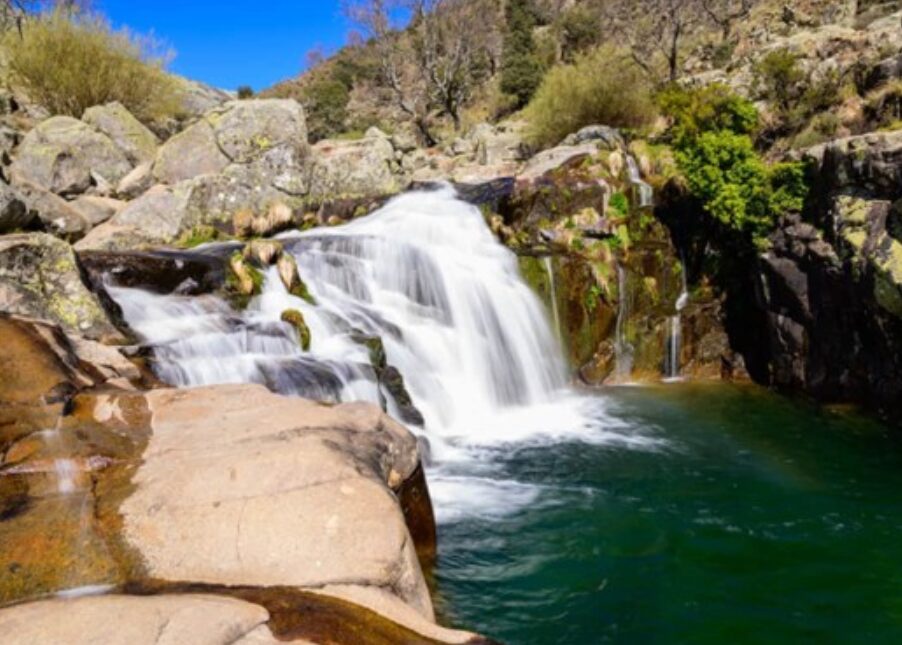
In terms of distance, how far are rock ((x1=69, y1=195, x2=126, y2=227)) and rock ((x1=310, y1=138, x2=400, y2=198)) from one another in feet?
17.1

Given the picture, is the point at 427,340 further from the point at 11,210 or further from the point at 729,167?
the point at 729,167

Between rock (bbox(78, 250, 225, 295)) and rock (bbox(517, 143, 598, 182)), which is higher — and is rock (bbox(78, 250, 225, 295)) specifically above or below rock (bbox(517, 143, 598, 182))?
below

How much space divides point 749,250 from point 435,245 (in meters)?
7.05

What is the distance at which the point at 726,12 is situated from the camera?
132 feet

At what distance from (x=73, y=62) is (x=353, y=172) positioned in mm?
11112

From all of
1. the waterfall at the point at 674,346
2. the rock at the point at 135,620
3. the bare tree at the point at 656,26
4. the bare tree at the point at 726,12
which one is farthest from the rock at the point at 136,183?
the bare tree at the point at 726,12

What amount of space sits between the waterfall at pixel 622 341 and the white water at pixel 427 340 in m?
1.42

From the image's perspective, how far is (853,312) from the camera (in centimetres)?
1202

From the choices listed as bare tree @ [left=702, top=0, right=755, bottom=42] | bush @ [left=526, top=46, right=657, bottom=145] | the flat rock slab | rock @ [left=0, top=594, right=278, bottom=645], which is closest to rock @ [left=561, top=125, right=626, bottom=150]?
bush @ [left=526, top=46, right=657, bottom=145]

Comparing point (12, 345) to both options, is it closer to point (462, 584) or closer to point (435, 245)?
point (462, 584)

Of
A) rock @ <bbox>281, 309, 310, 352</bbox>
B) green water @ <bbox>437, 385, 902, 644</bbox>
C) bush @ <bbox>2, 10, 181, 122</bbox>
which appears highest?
bush @ <bbox>2, 10, 181, 122</bbox>

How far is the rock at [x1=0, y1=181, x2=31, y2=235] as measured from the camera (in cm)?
1159

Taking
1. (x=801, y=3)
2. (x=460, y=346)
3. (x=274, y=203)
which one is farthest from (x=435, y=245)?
(x=801, y=3)

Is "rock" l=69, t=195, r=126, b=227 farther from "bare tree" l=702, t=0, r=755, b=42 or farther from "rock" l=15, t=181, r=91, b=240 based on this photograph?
"bare tree" l=702, t=0, r=755, b=42
